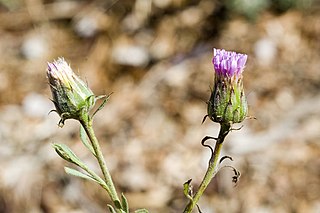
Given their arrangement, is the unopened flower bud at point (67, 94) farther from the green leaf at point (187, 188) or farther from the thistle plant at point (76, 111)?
the green leaf at point (187, 188)

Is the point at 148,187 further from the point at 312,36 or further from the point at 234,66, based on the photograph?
the point at 234,66

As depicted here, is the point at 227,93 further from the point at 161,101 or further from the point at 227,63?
the point at 161,101

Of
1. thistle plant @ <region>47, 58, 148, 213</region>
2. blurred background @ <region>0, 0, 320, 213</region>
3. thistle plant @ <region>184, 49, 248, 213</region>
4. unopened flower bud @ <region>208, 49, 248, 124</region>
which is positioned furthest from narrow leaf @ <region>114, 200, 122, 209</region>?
blurred background @ <region>0, 0, 320, 213</region>

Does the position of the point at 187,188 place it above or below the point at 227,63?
below

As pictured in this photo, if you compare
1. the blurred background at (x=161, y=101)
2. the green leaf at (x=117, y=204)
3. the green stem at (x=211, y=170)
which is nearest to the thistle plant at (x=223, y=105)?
the green stem at (x=211, y=170)

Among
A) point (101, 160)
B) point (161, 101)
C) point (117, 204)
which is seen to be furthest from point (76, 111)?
point (161, 101)

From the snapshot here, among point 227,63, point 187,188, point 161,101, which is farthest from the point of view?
point 161,101

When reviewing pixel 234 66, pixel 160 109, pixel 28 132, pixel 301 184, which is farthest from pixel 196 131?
pixel 234 66
